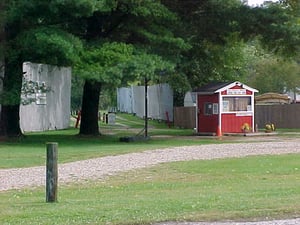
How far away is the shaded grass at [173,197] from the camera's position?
A: 1206 centimetres

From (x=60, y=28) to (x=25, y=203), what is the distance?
23.3 metres

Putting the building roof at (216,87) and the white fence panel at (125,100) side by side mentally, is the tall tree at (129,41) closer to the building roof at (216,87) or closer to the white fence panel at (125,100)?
the building roof at (216,87)

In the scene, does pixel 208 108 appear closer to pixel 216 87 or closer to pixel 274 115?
pixel 216 87

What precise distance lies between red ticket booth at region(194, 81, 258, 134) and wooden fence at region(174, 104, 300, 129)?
1096cm

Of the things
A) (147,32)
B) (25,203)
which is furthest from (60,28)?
(25,203)

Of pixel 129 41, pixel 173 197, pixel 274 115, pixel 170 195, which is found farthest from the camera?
pixel 274 115

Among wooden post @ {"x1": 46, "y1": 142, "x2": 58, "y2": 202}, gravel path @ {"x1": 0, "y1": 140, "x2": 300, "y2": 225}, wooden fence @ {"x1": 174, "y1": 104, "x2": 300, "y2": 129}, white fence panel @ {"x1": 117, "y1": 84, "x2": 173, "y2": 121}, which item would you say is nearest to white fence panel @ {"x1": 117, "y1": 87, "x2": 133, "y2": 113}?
white fence panel @ {"x1": 117, "y1": 84, "x2": 173, "y2": 121}

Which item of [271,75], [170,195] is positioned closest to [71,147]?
[170,195]

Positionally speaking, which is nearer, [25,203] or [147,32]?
[25,203]

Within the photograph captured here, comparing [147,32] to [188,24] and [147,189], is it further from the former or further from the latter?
[147,189]

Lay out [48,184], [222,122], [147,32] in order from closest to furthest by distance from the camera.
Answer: [48,184] → [147,32] → [222,122]

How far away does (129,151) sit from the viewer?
31.9m

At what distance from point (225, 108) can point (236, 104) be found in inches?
34.0

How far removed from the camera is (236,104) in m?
45.9
